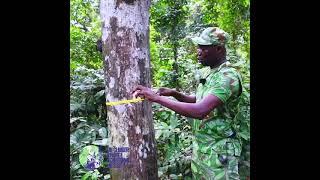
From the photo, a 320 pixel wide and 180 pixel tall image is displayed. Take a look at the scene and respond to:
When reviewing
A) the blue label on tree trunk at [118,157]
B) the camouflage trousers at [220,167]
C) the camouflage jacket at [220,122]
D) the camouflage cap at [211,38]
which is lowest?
the camouflage trousers at [220,167]

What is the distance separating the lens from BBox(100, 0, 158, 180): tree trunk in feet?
7.96

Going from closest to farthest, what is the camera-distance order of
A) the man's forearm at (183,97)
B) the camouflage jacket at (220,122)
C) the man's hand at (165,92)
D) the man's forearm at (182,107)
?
the man's forearm at (182,107) → the camouflage jacket at (220,122) → the man's hand at (165,92) → the man's forearm at (183,97)

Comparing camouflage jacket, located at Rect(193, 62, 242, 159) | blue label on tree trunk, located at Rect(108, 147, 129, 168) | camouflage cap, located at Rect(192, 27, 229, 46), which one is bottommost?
blue label on tree trunk, located at Rect(108, 147, 129, 168)

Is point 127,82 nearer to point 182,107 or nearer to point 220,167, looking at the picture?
point 182,107

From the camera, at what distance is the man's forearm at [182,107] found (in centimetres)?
238

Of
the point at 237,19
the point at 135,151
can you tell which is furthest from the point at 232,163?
the point at 237,19

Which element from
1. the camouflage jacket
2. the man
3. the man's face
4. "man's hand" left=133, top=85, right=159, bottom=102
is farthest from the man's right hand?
"man's hand" left=133, top=85, right=159, bottom=102

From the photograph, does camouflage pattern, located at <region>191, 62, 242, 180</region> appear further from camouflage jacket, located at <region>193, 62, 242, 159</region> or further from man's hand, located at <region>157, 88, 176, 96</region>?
man's hand, located at <region>157, 88, 176, 96</region>

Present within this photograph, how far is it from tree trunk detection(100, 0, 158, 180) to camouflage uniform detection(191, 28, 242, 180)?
0.51 metres

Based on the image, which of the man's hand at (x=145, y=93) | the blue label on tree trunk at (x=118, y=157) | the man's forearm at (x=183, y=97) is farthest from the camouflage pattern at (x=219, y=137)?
the blue label on tree trunk at (x=118, y=157)

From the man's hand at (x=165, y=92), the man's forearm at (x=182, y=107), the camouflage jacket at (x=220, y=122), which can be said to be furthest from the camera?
the man's hand at (x=165, y=92)

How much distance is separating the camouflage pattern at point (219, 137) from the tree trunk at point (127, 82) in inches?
20.4

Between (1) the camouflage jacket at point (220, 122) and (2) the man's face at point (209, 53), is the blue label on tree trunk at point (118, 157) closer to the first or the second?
(1) the camouflage jacket at point (220, 122)

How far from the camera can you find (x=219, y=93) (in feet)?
8.37
